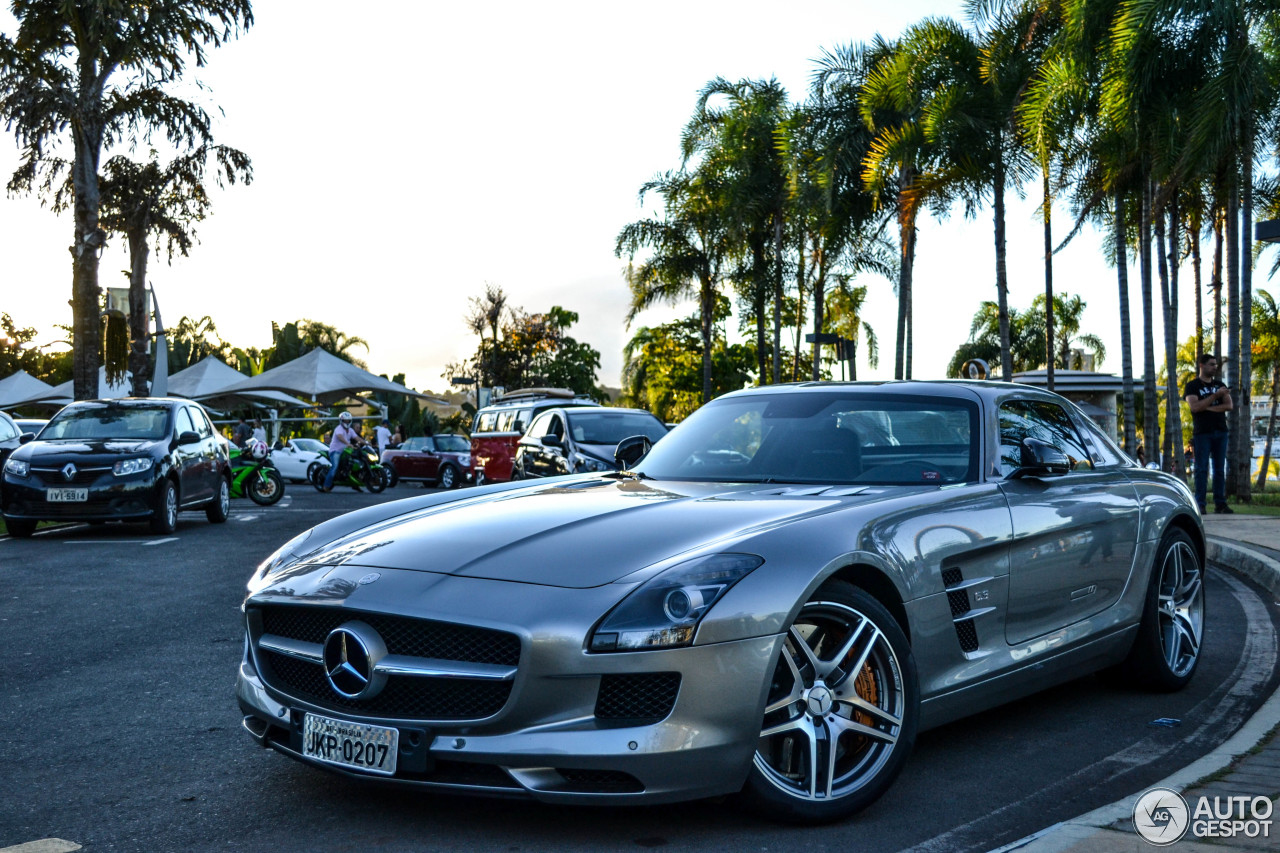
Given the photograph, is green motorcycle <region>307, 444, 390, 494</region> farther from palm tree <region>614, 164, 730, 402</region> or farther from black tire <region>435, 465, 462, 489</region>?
palm tree <region>614, 164, 730, 402</region>

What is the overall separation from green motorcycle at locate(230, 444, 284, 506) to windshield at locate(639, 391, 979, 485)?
17.2 meters

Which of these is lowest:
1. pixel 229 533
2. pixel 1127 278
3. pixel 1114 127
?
pixel 229 533

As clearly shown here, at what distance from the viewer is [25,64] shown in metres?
21.5

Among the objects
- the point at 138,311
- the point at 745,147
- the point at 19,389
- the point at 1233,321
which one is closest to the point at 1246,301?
the point at 1233,321

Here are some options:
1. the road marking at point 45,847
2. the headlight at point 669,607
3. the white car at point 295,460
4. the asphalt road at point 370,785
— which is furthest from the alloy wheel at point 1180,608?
the white car at point 295,460

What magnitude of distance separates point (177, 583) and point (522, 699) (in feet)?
23.7

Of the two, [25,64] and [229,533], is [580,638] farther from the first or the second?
[25,64]

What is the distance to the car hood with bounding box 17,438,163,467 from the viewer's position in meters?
13.4

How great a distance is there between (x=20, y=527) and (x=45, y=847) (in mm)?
11517

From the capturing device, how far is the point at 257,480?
2128 cm

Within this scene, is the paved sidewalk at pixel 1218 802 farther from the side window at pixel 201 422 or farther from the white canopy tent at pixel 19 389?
the white canopy tent at pixel 19 389

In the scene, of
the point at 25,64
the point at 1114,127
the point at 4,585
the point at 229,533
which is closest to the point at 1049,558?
the point at 4,585

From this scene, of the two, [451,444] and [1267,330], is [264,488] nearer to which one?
[451,444]

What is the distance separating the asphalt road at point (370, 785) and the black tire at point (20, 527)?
6.90m
